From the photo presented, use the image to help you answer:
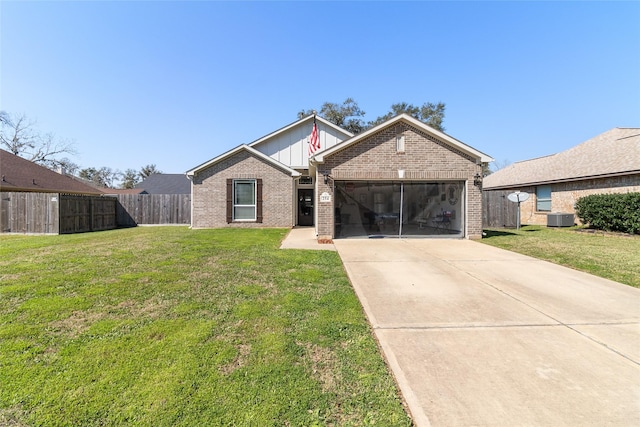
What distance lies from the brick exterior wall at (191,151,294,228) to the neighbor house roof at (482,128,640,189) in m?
16.1

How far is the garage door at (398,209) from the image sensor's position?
11.3m

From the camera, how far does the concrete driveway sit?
2.11 meters

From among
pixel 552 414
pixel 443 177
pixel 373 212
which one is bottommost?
pixel 552 414

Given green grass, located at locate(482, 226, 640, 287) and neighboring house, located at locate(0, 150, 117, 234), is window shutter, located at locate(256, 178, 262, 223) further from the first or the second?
green grass, located at locate(482, 226, 640, 287)

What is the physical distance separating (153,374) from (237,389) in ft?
2.47

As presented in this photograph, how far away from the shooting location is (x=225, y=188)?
575 inches

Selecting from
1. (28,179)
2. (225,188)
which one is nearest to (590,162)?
(225,188)

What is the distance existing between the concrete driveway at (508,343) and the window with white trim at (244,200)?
32.1ft

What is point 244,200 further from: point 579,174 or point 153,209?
point 579,174

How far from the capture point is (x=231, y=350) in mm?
2785

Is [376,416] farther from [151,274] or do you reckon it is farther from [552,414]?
[151,274]

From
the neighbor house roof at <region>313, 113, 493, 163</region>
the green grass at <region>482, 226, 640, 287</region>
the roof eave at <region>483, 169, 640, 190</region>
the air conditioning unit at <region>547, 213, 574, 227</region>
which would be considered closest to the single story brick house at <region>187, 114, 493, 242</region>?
the neighbor house roof at <region>313, 113, 493, 163</region>

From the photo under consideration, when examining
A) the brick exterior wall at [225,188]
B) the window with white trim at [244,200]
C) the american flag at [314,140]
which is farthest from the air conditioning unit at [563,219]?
the window with white trim at [244,200]

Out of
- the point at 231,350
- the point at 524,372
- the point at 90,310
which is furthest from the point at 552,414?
the point at 90,310
